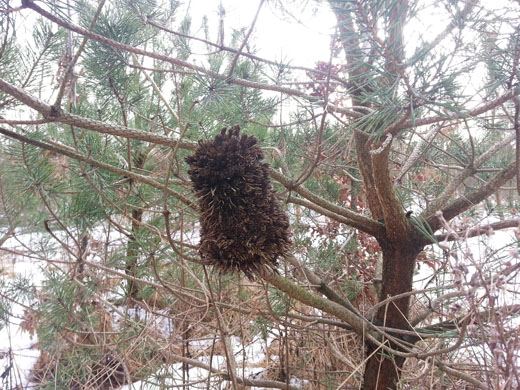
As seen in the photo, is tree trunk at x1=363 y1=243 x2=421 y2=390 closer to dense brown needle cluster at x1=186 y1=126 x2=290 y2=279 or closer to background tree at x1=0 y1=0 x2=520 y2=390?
background tree at x1=0 y1=0 x2=520 y2=390

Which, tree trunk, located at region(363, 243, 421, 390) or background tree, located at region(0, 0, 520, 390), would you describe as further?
tree trunk, located at region(363, 243, 421, 390)

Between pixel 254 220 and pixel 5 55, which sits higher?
pixel 5 55

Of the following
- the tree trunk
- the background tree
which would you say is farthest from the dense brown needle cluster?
the tree trunk

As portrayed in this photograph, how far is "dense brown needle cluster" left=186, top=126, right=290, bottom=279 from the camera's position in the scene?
54 centimetres

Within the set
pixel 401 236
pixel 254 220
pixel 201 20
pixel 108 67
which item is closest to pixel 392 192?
pixel 401 236

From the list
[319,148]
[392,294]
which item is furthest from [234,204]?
[392,294]

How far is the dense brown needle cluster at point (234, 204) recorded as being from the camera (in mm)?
537

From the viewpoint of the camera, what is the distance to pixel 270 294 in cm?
121

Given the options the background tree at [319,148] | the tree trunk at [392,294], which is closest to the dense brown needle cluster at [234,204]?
the background tree at [319,148]

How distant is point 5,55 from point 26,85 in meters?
0.09

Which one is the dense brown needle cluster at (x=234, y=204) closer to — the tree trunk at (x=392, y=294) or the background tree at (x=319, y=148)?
the background tree at (x=319, y=148)

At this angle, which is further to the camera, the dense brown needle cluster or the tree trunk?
the tree trunk

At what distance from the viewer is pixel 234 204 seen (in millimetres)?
535

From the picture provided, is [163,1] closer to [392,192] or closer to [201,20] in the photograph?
[201,20]
